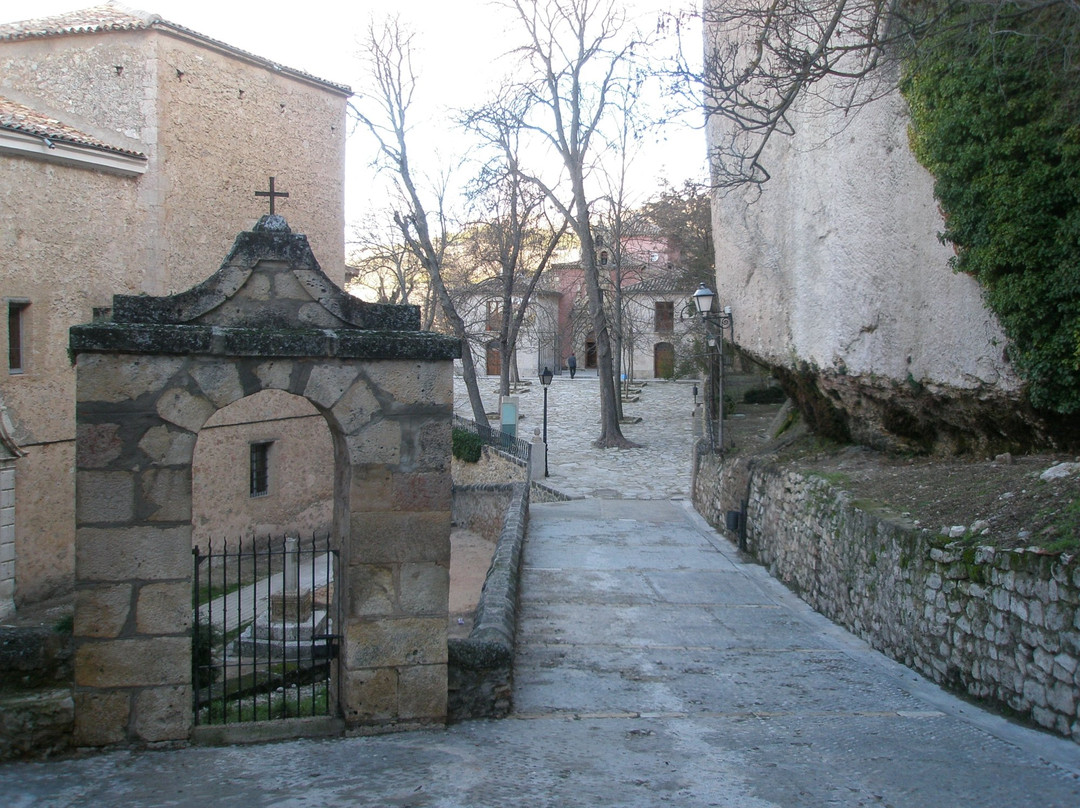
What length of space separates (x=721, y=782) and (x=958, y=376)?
610 centimetres

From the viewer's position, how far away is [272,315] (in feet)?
16.7

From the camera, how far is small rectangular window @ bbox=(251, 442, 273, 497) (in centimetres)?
1744

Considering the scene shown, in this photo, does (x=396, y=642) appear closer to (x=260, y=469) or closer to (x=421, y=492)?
(x=421, y=492)

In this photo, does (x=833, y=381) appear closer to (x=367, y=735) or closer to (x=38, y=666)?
(x=367, y=735)

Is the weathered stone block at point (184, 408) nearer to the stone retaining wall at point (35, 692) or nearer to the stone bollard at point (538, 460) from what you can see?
the stone retaining wall at point (35, 692)

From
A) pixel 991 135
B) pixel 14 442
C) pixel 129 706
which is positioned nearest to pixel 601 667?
pixel 129 706

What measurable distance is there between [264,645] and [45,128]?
9301mm

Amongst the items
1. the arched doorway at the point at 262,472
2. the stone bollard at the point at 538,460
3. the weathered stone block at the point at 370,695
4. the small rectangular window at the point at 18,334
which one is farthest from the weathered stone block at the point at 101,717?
the stone bollard at the point at 538,460

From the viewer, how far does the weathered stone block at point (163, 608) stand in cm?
471

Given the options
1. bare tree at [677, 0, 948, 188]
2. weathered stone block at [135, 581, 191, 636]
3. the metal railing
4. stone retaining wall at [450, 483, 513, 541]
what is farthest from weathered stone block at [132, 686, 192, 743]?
the metal railing

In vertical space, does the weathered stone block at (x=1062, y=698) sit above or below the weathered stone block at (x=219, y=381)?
below

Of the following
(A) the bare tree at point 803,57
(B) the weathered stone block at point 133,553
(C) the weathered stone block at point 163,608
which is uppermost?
(A) the bare tree at point 803,57

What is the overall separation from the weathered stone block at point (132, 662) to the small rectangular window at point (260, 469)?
1304 cm

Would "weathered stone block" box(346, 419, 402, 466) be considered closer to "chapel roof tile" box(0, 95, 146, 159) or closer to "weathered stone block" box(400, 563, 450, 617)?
"weathered stone block" box(400, 563, 450, 617)
